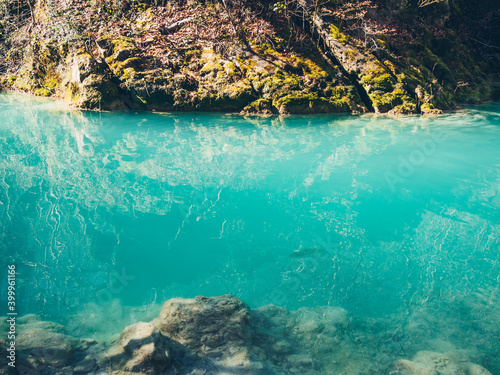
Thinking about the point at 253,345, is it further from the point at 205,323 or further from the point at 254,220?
the point at 254,220

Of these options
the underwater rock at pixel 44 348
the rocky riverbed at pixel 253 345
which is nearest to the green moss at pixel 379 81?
the rocky riverbed at pixel 253 345

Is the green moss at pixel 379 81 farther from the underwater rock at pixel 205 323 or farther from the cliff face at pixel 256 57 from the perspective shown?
the underwater rock at pixel 205 323

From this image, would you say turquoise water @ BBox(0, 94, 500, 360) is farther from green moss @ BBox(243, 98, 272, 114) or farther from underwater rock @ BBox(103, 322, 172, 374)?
green moss @ BBox(243, 98, 272, 114)

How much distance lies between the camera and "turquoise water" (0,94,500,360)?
3.88m

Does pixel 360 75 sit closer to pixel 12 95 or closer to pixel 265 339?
pixel 265 339

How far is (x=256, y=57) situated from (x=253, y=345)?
12647 mm

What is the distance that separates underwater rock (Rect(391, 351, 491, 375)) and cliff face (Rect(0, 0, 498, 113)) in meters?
10.7

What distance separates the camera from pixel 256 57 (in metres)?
13.8

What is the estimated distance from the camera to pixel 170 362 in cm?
261

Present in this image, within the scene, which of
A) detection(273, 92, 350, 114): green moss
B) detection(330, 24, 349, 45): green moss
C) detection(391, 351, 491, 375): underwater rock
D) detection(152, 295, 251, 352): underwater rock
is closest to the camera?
detection(391, 351, 491, 375): underwater rock

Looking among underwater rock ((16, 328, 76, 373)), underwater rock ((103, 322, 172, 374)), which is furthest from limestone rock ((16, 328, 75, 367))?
underwater rock ((103, 322, 172, 374))

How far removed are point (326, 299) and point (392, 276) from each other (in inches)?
38.8

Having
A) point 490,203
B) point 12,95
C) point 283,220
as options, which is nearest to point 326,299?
point 283,220

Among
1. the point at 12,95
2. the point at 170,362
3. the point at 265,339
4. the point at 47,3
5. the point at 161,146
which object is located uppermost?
the point at 47,3
